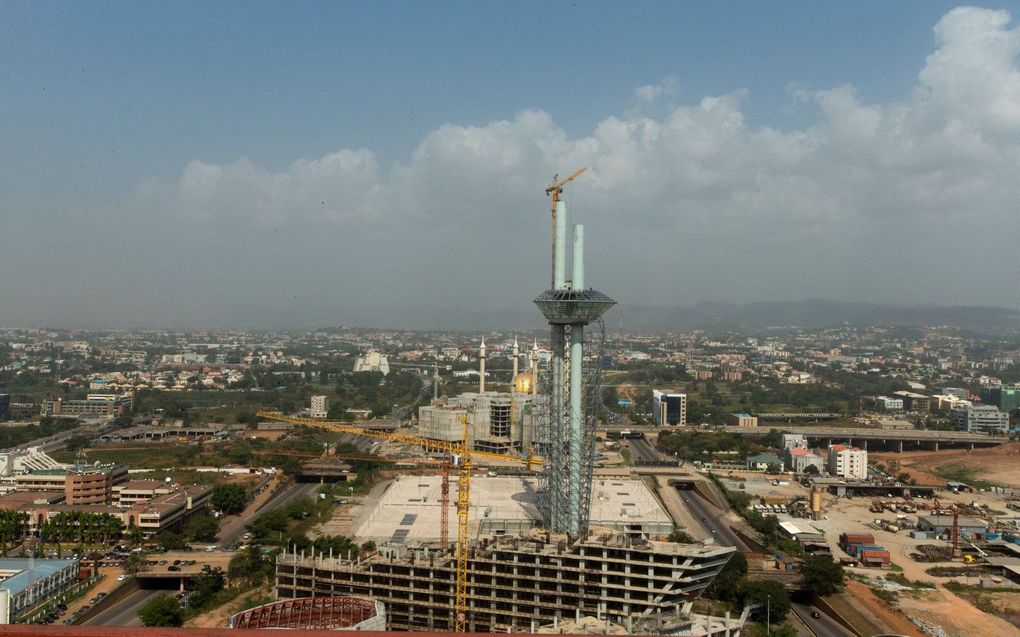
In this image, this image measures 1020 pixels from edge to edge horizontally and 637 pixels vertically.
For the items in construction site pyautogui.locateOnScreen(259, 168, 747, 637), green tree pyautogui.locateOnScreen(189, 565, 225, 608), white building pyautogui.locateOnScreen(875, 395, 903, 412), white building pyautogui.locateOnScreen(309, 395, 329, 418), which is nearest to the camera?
construction site pyautogui.locateOnScreen(259, 168, 747, 637)

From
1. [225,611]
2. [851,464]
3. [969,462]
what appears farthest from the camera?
[969,462]

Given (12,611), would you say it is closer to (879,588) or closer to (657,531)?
(657,531)

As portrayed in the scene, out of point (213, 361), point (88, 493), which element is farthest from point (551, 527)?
point (213, 361)

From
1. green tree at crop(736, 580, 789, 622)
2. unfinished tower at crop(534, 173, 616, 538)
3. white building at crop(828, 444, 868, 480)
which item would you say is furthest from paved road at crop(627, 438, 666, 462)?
green tree at crop(736, 580, 789, 622)

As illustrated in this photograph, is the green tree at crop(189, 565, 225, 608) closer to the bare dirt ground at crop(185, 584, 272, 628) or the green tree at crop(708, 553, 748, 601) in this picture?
the bare dirt ground at crop(185, 584, 272, 628)

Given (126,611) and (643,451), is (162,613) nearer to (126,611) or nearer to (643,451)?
(126,611)

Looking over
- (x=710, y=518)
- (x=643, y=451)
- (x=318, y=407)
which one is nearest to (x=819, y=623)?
(x=710, y=518)
